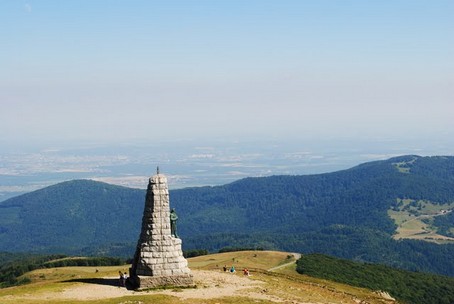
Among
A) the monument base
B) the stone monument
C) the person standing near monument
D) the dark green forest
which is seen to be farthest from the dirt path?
the dark green forest

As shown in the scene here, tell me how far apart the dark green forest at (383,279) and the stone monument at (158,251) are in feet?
186

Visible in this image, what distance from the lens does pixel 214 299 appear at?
57.5 meters

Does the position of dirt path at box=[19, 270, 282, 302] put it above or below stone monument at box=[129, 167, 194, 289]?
below

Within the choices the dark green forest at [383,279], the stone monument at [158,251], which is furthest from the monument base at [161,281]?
the dark green forest at [383,279]

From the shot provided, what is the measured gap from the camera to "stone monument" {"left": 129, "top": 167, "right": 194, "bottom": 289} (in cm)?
6212

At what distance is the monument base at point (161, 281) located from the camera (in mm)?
61656

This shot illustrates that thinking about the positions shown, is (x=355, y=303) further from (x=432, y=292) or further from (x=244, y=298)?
(x=432, y=292)

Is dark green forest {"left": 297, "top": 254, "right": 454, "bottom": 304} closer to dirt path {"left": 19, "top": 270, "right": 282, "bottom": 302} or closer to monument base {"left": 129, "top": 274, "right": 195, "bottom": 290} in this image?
dirt path {"left": 19, "top": 270, "right": 282, "bottom": 302}

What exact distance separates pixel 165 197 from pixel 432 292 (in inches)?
3927

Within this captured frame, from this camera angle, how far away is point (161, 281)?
2442 inches

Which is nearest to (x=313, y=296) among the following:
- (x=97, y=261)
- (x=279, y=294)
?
(x=279, y=294)

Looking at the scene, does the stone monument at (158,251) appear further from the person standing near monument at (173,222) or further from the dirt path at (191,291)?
the dirt path at (191,291)

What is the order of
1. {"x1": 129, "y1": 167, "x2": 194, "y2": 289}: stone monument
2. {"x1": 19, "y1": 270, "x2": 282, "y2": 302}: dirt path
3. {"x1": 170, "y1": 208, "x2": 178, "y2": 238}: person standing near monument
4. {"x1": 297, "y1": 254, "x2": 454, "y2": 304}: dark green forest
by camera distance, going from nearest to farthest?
{"x1": 19, "y1": 270, "x2": 282, "y2": 302}: dirt path → {"x1": 129, "y1": 167, "x2": 194, "y2": 289}: stone monument → {"x1": 170, "y1": 208, "x2": 178, "y2": 238}: person standing near monument → {"x1": 297, "y1": 254, "x2": 454, "y2": 304}: dark green forest

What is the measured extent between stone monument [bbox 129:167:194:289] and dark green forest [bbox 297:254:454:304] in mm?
56786
